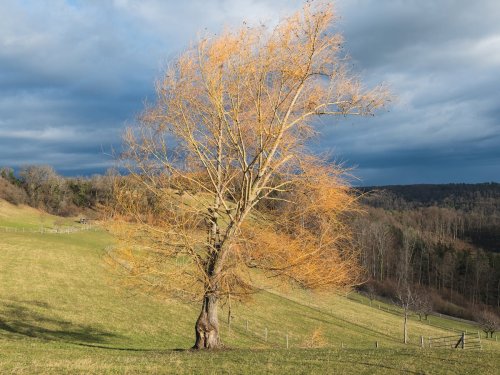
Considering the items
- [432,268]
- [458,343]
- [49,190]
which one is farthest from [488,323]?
[49,190]

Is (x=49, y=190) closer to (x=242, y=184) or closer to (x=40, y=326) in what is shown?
(x=40, y=326)

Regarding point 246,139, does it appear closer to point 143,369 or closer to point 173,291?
point 173,291

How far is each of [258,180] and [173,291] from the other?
481 cm

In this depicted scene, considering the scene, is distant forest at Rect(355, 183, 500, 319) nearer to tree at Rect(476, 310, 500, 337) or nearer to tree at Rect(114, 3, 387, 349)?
tree at Rect(476, 310, 500, 337)

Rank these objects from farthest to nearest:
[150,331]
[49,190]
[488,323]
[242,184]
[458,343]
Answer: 1. [49,190]
2. [488,323]
3. [150,331]
4. [458,343]
5. [242,184]

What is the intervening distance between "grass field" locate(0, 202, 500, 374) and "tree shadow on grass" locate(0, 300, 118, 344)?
59mm

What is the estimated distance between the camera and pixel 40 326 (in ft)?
84.1

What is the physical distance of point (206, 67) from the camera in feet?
46.8

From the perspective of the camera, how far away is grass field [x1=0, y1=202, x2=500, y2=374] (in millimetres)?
11766

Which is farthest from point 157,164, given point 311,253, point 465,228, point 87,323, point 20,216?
point 465,228

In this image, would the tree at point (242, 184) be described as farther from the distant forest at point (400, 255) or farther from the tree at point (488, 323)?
the distant forest at point (400, 255)

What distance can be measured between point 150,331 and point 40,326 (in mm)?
6870

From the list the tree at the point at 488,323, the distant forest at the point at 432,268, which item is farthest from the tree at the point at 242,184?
the distant forest at the point at 432,268

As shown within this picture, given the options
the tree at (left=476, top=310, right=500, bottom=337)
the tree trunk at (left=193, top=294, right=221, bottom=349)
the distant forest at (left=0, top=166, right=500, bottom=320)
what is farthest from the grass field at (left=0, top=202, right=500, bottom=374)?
the distant forest at (left=0, top=166, right=500, bottom=320)
